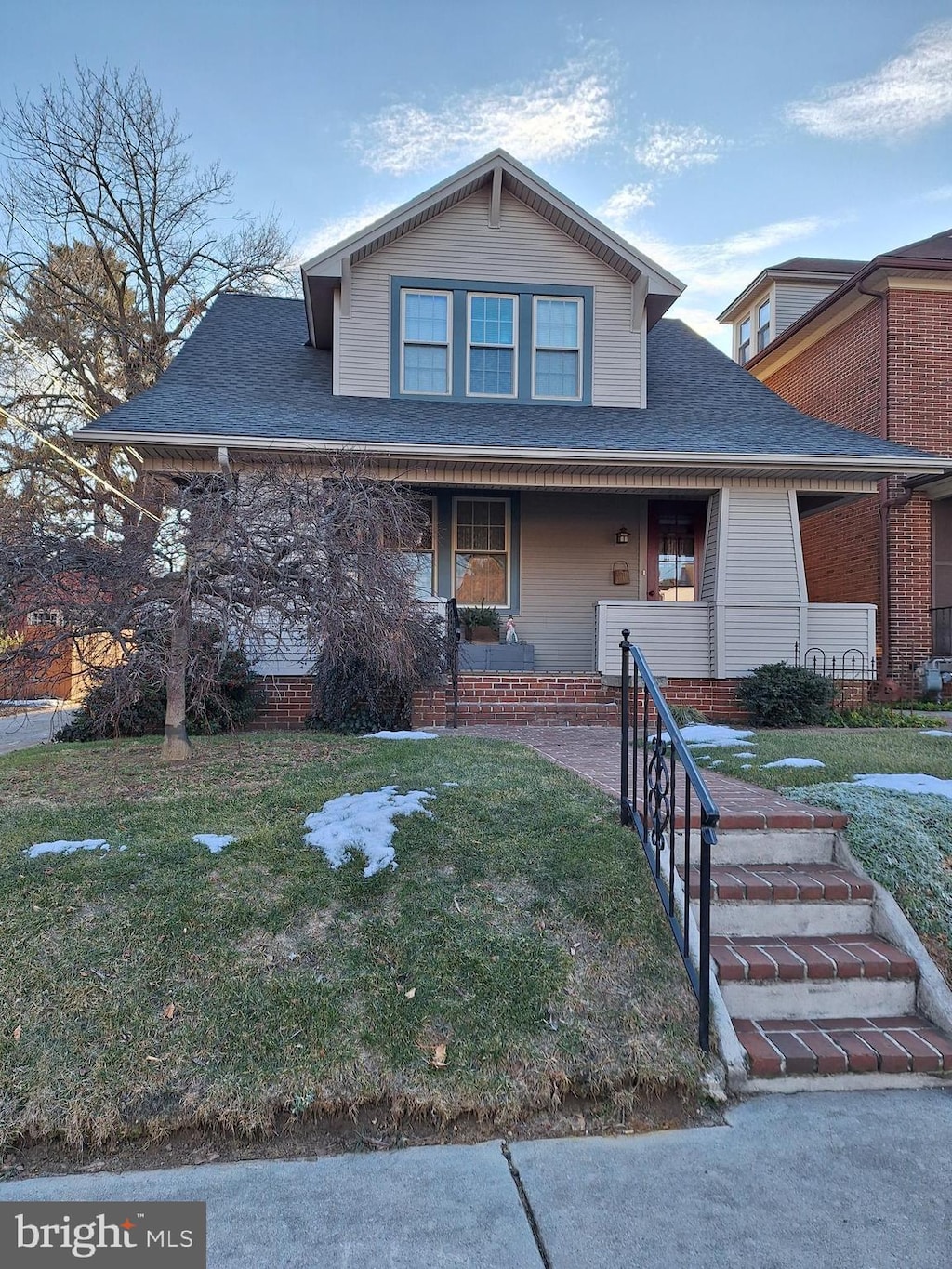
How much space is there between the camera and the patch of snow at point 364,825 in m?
3.63

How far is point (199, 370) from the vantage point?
33.3 ft

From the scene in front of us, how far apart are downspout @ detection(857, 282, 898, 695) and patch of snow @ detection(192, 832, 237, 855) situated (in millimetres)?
10190

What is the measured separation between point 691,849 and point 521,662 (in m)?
5.84

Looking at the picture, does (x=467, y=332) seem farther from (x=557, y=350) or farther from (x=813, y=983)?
(x=813, y=983)

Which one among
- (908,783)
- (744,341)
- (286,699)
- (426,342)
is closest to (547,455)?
(426,342)

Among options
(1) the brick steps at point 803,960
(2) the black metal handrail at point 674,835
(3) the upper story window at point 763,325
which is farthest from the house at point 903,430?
(1) the brick steps at point 803,960

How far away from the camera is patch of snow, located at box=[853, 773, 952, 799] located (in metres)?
4.56

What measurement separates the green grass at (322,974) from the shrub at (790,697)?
516 centimetres

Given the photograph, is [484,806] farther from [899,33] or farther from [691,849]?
[899,33]

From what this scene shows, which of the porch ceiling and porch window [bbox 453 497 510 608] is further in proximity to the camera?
porch window [bbox 453 497 510 608]

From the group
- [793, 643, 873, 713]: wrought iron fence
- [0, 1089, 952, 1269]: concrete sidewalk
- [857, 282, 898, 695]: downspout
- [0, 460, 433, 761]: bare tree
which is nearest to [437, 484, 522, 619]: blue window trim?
[793, 643, 873, 713]: wrought iron fence

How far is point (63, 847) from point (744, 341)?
17373 mm

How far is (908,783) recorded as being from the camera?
15.6 feet

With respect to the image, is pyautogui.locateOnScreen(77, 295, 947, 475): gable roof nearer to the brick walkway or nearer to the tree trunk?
the brick walkway
